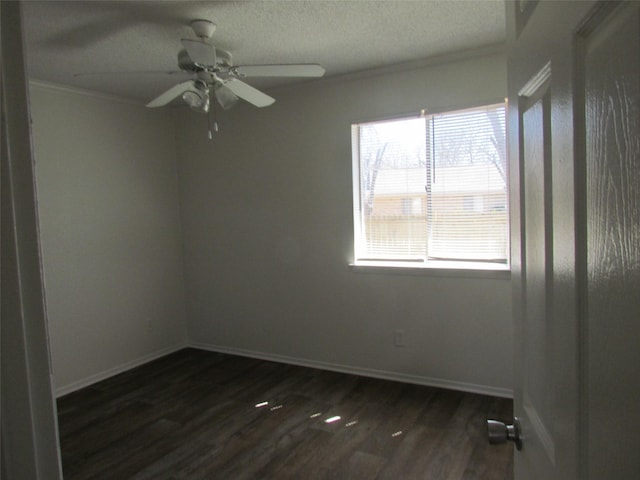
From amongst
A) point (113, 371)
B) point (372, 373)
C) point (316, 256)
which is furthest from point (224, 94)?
point (113, 371)

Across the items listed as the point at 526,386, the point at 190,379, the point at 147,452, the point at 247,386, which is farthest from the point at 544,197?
the point at 190,379

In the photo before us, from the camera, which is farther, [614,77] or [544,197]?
[544,197]

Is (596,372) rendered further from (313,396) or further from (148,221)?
(148,221)

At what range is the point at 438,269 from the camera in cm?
334

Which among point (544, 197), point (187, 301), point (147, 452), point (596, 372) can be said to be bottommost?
point (147, 452)

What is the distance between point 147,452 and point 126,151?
8.93ft

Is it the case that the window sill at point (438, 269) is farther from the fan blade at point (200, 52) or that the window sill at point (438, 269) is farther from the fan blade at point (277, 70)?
the fan blade at point (200, 52)

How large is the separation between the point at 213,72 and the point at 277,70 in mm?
353

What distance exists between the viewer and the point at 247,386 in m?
3.60

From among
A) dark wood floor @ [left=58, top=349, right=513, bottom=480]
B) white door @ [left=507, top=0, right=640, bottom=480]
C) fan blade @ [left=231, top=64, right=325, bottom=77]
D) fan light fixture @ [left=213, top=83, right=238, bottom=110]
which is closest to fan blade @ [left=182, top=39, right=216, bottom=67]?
fan blade @ [left=231, top=64, right=325, bottom=77]

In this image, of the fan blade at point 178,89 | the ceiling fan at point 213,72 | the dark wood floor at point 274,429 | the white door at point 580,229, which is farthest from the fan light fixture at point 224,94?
the dark wood floor at point 274,429

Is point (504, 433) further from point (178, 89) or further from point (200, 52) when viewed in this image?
point (178, 89)

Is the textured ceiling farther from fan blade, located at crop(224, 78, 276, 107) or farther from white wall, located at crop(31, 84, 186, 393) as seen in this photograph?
white wall, located at crop(31, 84, 186, 393)

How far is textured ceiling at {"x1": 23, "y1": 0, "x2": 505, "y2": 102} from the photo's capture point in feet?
7.56
